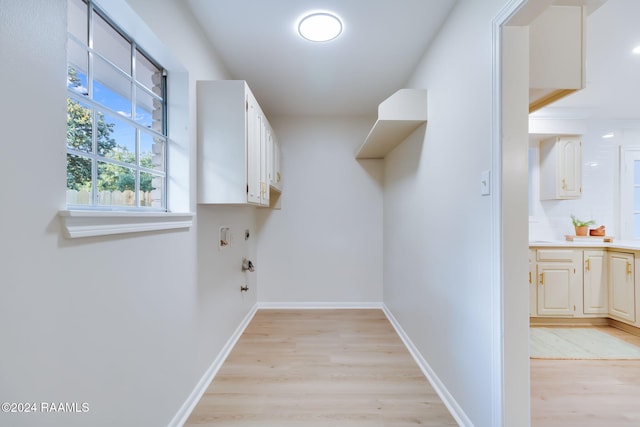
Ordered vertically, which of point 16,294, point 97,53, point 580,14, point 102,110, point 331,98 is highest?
point 331,98

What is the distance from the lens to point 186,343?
163 cm

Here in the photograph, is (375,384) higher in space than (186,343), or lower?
lower

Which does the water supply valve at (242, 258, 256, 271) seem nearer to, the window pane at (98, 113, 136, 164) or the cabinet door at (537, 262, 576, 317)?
the window pane at (98, 113, 136, 164)

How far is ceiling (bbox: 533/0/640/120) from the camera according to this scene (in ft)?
5.72

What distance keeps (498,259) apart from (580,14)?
4.04ft

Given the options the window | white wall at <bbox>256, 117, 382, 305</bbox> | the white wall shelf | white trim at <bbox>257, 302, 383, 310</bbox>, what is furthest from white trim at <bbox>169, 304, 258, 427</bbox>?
the white wall shelf

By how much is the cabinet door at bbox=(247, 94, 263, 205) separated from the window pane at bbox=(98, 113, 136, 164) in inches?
27.6

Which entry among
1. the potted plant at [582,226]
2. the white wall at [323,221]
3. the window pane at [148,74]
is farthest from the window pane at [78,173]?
the potted plant at [582,226]

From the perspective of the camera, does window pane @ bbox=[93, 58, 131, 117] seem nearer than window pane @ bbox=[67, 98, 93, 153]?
No

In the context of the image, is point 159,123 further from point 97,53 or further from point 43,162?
point 43,162

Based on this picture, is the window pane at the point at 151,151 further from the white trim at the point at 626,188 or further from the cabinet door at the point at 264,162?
the white trim at the point at 626,188

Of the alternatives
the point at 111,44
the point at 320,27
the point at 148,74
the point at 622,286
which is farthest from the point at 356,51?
the point at 622,286

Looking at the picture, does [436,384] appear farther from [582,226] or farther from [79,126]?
[582,226]

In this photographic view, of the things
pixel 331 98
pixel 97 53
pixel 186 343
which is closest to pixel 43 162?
pixel 97 53
